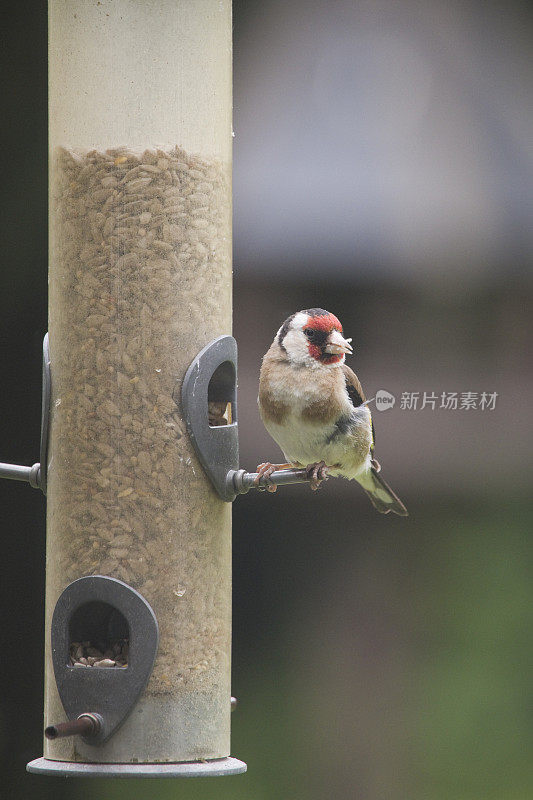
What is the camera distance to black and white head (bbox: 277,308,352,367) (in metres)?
3.49

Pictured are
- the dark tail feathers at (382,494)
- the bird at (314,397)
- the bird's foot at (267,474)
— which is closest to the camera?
the bird's foot at (267,474)

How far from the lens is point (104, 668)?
2.99 metres

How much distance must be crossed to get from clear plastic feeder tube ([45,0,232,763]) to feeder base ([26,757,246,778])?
0.06m

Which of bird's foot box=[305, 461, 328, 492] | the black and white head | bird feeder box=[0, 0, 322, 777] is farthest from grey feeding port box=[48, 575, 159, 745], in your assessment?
the black and white head

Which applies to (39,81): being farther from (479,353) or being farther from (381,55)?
(479,353)

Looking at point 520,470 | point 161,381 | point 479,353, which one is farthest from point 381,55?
point 161,381

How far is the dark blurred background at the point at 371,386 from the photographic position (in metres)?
5.58

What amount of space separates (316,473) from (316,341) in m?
0.45

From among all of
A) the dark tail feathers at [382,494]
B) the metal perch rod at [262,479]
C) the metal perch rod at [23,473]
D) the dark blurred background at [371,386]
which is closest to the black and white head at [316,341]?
the metal perch rod at [262,479]

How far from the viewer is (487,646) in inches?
Answer: 236

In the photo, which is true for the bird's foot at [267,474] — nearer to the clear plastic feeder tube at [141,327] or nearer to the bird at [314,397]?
the bird at [314,397]

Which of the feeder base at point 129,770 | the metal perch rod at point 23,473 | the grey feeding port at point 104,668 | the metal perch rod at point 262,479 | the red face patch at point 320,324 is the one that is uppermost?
the red face patch at point 320,324

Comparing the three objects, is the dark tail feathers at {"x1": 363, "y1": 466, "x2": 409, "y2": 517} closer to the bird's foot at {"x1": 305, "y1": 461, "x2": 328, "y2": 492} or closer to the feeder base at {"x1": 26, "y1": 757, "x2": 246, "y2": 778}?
the bird's foot at {"x1": 305, "y1": 461, "x2": 328, "y2": 492}

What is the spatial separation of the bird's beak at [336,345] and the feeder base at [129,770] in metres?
1.14
